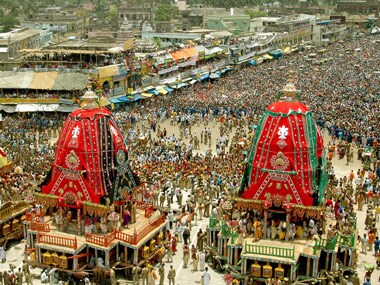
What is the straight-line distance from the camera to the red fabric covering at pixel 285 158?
19.8 meters

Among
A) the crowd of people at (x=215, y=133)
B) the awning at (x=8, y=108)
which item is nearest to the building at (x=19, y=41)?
the awning at (x=8, y=108)

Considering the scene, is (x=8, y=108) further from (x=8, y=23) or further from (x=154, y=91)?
(x=8, y=23)

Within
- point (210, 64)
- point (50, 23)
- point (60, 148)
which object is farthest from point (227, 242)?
point (50, 23)

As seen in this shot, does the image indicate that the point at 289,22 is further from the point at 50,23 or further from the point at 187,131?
the point at 187,131

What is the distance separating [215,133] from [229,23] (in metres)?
58.1

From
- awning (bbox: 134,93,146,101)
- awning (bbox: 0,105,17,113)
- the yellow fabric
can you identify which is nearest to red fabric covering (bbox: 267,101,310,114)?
the yellow fabric

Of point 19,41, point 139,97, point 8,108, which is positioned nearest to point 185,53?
point 139,97

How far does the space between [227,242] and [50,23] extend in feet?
297

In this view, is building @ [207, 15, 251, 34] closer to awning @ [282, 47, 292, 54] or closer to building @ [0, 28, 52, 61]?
awning @ [282, 47, 292, 54]

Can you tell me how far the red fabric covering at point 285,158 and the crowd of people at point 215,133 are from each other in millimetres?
1357

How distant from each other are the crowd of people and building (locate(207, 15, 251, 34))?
2579cm

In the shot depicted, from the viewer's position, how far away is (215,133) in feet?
143

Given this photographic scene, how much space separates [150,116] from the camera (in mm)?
45656

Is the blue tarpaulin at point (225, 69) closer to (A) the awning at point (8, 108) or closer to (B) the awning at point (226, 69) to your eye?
(B) the awning at point (226, 69)
